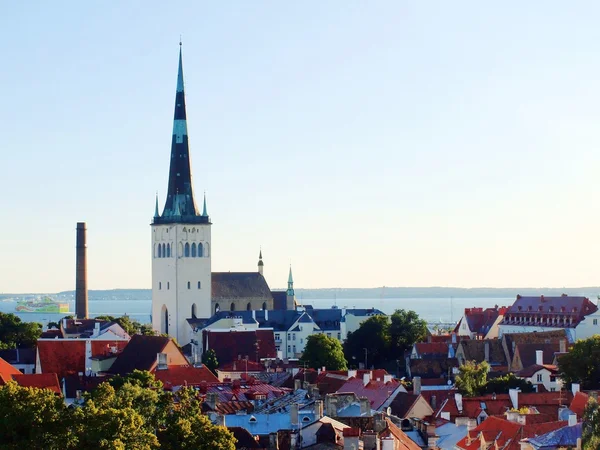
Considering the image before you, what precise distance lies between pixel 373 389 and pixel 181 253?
75578 millimetres

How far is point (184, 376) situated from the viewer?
70500mm

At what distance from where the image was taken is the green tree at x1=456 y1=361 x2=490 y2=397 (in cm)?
6722

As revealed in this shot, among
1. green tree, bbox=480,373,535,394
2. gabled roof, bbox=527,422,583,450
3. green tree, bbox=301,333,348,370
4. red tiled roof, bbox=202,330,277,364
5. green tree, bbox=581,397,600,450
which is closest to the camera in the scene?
green tree, bbox=581,397,600,450

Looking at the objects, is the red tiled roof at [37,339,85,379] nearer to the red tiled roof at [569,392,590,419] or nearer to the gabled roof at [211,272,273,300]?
the red tiled roof at [569,392,590,419]

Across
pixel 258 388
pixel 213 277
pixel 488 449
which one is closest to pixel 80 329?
pixel 213 277

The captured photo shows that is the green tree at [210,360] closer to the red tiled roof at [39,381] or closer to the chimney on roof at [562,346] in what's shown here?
the chimney on roof at [562,346]

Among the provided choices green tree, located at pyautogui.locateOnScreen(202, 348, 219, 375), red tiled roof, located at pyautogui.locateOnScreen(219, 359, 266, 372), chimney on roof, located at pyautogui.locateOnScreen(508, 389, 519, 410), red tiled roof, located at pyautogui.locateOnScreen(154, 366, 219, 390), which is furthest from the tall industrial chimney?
chimney on roof, located at pyautogui.locateOnScreen(508, 389, 519, 410)

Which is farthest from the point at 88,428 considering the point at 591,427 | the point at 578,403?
the point at 578,403

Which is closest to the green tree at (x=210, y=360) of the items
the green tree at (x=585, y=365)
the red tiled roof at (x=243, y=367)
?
the red tiled roof at (x=243, y=367)

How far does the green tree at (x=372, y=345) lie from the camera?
103 m

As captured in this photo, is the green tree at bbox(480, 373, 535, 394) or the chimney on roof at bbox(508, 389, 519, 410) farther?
the green tree at bbox(480, 373, 535, 394)

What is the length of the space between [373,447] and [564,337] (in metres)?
57.7

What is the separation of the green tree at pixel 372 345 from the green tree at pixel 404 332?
66 cm

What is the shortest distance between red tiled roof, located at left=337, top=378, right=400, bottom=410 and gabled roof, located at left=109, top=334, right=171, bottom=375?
1443cm
